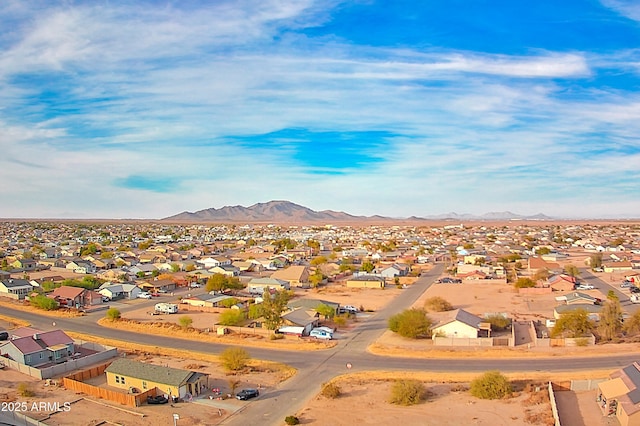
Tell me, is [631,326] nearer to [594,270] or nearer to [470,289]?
[470,289]

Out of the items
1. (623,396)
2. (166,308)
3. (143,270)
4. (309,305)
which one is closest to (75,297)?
(166,308)

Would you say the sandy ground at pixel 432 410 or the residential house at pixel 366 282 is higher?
the residential house at pixel 366 282

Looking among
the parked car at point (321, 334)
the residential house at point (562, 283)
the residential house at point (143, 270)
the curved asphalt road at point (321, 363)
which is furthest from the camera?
the residential house at point (143, 270)

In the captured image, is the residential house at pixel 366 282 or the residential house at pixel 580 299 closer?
the residential house at pixel 580 299

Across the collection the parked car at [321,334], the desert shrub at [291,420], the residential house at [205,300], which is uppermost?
the residential house at [205,300]

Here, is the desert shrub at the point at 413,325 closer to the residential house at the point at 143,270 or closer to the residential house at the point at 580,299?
the residential house at the point at 580,299

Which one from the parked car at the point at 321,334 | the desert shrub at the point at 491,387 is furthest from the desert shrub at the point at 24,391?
the desert shrub at the point at 491,387

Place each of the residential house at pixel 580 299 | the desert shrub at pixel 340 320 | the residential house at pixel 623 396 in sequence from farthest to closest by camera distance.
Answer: the residential house at pixel 580 299
the desert shrub at pixel 340 320
the residential house at pixel 623 396

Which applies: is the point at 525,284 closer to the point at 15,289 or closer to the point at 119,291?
the point at 119,291
